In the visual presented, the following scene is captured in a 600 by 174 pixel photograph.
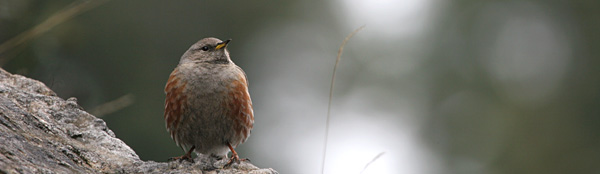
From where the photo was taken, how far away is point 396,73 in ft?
65.0

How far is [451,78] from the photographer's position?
62.2 feet

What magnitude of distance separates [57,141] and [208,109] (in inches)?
53.1

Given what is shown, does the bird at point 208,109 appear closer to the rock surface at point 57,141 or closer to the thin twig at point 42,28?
the rock surface at point 57,141

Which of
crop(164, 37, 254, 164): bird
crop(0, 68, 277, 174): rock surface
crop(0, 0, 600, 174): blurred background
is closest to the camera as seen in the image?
crop(0, 68, 277, 174): rock surface

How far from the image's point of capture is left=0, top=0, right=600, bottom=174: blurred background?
12.6m

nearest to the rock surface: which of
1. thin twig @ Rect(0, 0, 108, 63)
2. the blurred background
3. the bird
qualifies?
thin twig @ Rect(0, 0, 108, 63)

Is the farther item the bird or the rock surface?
the bird

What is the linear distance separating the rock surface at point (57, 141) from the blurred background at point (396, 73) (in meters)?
4.14

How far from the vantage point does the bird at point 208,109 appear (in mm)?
5410

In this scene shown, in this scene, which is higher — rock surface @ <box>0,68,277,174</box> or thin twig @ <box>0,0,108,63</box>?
thin twig @ <box>0,0,108,63</box>

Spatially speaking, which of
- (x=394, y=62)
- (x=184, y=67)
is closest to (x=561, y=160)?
(x=394, y=62)

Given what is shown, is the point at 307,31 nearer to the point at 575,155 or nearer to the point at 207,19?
the point at 207,19

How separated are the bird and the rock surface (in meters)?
0.62

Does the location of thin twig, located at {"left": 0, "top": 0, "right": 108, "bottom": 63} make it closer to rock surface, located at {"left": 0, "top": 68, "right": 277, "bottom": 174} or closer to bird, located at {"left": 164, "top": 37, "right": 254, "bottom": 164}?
rock surface, located at {"left": 0, "top": 68, "right": 277, "bottom": 174}
